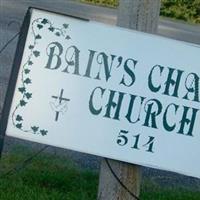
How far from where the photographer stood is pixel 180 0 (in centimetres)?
2762

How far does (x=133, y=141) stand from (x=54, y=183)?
139cm

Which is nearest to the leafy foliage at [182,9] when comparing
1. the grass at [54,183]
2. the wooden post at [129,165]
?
the grass at [54,183]

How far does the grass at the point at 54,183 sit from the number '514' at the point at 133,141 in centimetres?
102

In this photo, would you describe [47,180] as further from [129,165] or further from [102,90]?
[102,90]

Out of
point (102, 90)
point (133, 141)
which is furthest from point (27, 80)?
point (133, 141)

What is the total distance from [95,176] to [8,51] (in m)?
5.48

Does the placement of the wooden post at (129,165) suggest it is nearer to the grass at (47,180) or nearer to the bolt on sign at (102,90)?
the bolt on sign at (102,90)

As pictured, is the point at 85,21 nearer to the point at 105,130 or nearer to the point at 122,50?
the point at 122,50

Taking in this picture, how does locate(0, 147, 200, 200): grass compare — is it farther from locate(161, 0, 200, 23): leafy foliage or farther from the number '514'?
locate(161, 0, 200, 23): leafy foliage

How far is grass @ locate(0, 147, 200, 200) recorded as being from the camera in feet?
16.9

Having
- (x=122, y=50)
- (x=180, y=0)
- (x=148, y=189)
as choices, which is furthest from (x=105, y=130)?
(x=180, y=0)

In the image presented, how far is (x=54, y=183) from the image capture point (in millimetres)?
5500

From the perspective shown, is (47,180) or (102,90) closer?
(102,90)

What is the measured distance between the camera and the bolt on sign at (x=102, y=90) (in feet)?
13.9
